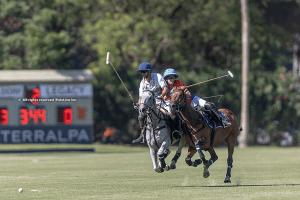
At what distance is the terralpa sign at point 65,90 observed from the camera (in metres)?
31.5

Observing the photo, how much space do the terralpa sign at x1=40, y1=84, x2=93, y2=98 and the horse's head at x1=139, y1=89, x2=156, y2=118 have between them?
1820cm

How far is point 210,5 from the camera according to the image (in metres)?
41.3

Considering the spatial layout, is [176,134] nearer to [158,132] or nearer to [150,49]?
[158,132]

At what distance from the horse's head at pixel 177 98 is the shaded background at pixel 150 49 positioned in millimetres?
22732

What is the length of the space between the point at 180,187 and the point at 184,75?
23880 mm

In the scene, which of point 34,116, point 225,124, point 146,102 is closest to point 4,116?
point 34,116

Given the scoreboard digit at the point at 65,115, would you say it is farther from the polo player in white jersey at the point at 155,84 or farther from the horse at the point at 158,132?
the horse at the point at 158,132

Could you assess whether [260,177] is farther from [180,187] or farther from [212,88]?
[212,88]

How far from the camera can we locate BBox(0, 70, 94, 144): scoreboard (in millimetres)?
31500

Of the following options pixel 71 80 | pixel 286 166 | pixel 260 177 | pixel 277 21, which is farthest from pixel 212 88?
pixel 260 177

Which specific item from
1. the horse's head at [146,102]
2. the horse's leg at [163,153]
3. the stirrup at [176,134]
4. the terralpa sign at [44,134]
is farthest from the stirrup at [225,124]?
the terralpa sign at [44,134]

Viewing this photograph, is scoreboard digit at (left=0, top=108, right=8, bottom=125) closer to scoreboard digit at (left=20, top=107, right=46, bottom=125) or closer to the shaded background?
scoreboard digit at (left=20, top=107, right=46, bottom=125)

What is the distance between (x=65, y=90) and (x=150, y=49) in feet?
31.4

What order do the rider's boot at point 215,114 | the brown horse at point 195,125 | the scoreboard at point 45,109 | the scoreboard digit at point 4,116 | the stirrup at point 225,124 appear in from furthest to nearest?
1. the scoreboard digit at point 4,116
2. the scoreboard at point 45,109
3. the stirrup at point 225,124
4. the rider's boot at point 215,114
5. the brown horse at point 195,125
